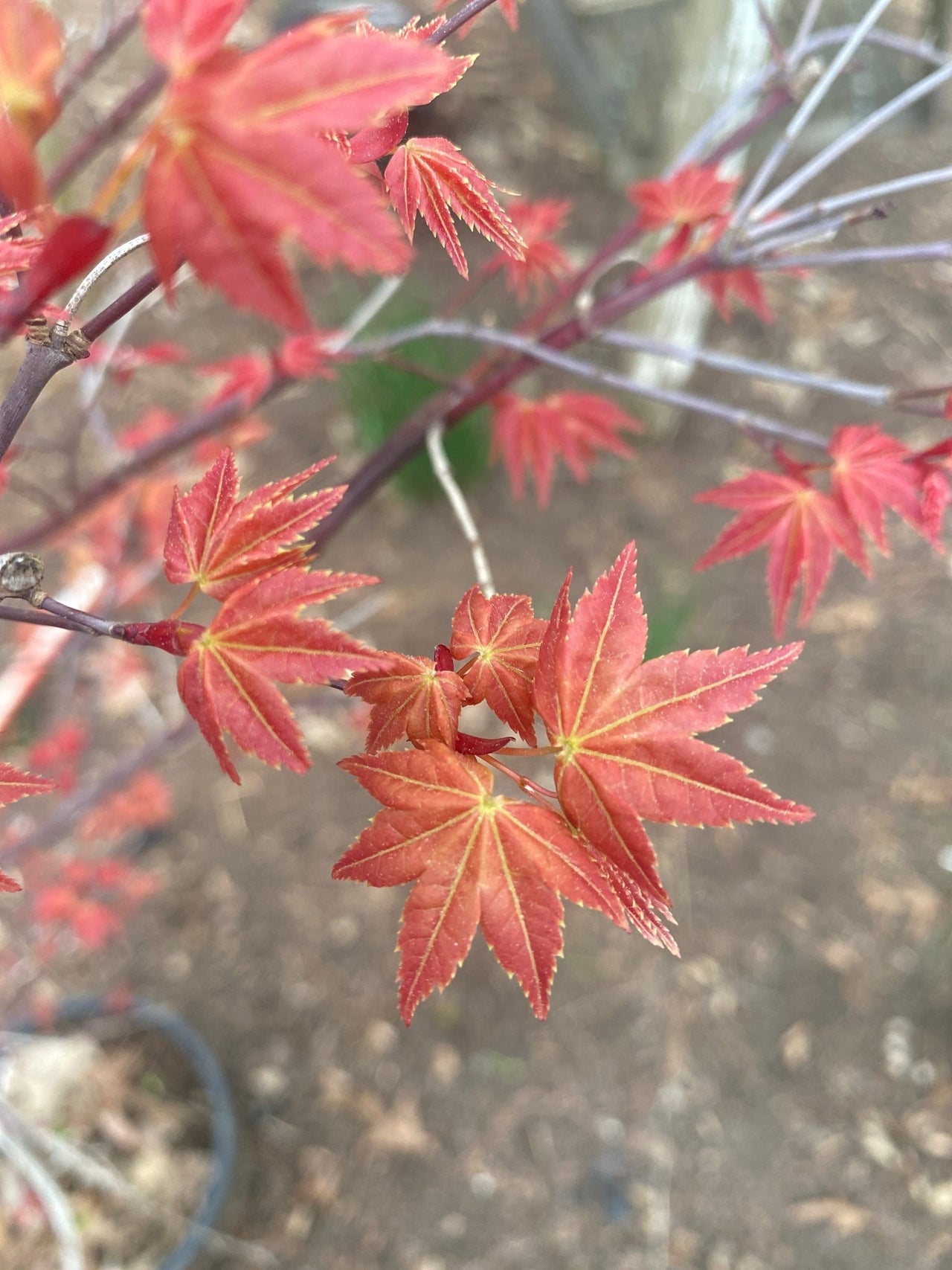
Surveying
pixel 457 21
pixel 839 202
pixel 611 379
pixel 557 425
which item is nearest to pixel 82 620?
pixel 457 21

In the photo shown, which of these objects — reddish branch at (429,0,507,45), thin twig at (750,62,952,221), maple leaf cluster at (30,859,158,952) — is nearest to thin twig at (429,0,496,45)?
reddish branch at (429,0,507,45)

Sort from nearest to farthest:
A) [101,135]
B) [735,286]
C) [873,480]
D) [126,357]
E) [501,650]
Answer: [501,650], [873,480], [101,135], [735,286], [126,357]

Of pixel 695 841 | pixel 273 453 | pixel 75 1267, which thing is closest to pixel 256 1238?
pixel 75 1267

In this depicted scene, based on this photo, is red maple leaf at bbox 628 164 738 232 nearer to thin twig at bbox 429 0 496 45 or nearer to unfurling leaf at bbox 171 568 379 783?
thin twig at bbox 429 0 496 45

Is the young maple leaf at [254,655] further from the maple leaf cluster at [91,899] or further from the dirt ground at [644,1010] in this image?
the maple leaf cluster at [91,899]

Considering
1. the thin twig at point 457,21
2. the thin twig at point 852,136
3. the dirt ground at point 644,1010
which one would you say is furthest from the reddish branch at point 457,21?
the dirt ground at point 644,1010

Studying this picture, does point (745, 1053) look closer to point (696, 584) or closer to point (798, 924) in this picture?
point (798, 924)

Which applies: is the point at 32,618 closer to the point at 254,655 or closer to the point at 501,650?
the point at 254,655
